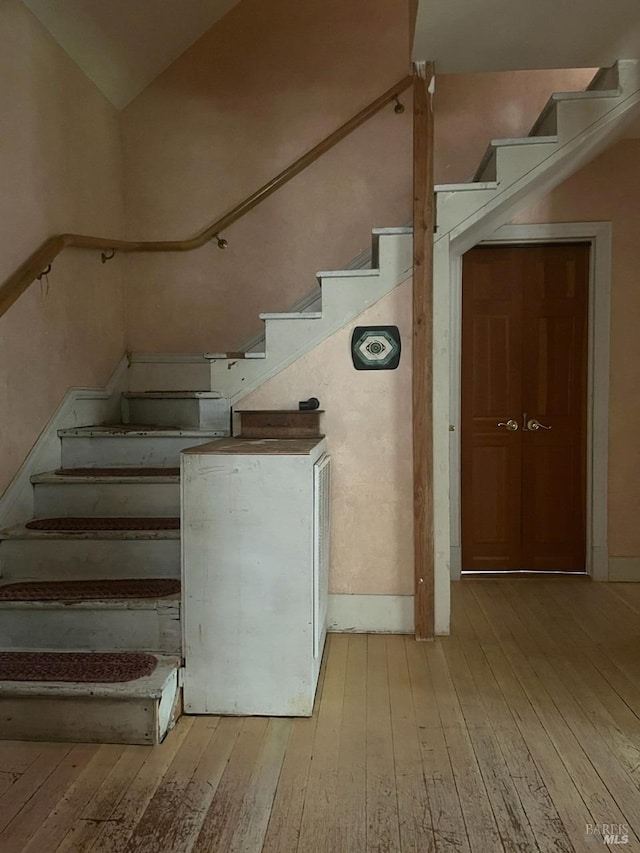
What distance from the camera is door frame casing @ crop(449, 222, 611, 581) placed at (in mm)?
3859

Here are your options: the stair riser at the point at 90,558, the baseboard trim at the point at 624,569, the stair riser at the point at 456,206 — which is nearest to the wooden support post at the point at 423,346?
the stair riser at the point at 456,206

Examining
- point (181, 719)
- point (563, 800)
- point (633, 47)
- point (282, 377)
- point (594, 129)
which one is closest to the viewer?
point (563, 800)

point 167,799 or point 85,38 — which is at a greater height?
point 85,38

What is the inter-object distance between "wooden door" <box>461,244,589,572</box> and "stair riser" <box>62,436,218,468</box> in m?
1.87

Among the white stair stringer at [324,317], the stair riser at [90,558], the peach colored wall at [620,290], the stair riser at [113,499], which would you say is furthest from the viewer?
the peach colored wall at [620,290]

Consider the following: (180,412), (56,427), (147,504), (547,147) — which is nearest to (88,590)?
(147,504)

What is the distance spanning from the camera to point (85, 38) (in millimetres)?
3322

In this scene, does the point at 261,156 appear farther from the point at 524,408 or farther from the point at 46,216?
the point at 524,408

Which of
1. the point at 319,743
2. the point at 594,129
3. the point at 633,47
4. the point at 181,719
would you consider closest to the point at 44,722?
the point at 181,719

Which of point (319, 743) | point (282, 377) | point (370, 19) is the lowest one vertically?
point (319, 743)

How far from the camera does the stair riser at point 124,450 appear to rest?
10.3ft

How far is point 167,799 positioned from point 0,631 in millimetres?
1021

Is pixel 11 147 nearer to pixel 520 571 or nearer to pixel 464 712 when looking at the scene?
pixel 464 712

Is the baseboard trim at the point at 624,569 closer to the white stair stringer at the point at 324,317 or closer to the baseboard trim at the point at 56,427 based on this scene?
the white stair stringer at the point at 324,317
